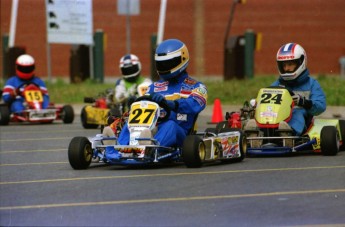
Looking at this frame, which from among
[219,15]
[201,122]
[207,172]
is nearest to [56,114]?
[201,122]

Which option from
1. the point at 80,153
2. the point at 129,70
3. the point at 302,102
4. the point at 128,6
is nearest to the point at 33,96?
the point at 129,70

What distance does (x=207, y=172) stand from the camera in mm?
11273

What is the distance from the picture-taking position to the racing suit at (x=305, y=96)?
42.9ft

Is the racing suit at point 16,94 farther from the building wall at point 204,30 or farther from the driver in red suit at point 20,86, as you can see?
the building wall at point 204,30

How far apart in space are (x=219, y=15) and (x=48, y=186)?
84.5ft

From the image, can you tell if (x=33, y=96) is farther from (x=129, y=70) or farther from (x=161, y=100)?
(x=161, y=100)

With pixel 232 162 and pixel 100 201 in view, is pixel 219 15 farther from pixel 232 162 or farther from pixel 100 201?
pixel 100 201

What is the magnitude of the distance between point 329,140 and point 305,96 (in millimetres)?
1123

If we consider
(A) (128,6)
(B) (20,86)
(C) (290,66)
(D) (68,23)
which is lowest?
(B) (20,86)

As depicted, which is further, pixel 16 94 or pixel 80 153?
pixel 16 94

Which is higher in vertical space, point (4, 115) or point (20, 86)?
point (20, 86)

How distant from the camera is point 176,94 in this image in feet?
41.1

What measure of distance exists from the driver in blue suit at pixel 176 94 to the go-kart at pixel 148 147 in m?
0.10

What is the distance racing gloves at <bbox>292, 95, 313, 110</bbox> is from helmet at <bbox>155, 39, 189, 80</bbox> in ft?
5.03
